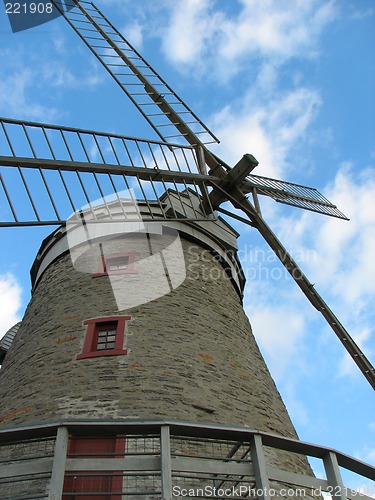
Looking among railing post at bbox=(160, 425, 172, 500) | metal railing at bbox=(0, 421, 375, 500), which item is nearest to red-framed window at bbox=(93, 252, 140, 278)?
metal railing at bbox=(0, 421, 375, 500)

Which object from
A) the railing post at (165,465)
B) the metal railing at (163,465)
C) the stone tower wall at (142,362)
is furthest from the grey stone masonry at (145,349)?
the railing post at (165,465)

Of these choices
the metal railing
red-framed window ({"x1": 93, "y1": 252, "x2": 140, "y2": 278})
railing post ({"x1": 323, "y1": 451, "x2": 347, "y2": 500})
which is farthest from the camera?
red-framed window ({"x1": 93, "y1": 252, "x2": 140, "y2": 278})

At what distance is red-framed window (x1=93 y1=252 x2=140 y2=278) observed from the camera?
33.6 ft

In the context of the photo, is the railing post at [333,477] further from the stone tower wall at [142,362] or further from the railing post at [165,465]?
the stone tower wall at [142,362]

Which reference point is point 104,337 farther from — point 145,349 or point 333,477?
point 333,477

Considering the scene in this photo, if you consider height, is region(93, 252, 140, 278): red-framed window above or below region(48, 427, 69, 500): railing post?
above

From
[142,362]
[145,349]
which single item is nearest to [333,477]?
[142,362]

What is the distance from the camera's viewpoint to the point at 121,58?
14984mm

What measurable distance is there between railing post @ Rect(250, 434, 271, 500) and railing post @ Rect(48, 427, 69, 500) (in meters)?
1.66

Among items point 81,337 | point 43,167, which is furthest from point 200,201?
point 81,337

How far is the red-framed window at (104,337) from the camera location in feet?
26.9

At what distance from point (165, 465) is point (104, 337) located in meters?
4.20

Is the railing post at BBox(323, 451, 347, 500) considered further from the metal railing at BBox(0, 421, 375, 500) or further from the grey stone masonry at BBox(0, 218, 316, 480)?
the grey stone masonry at BBox(0, 218, 316, 480)

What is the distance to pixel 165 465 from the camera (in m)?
4.66
